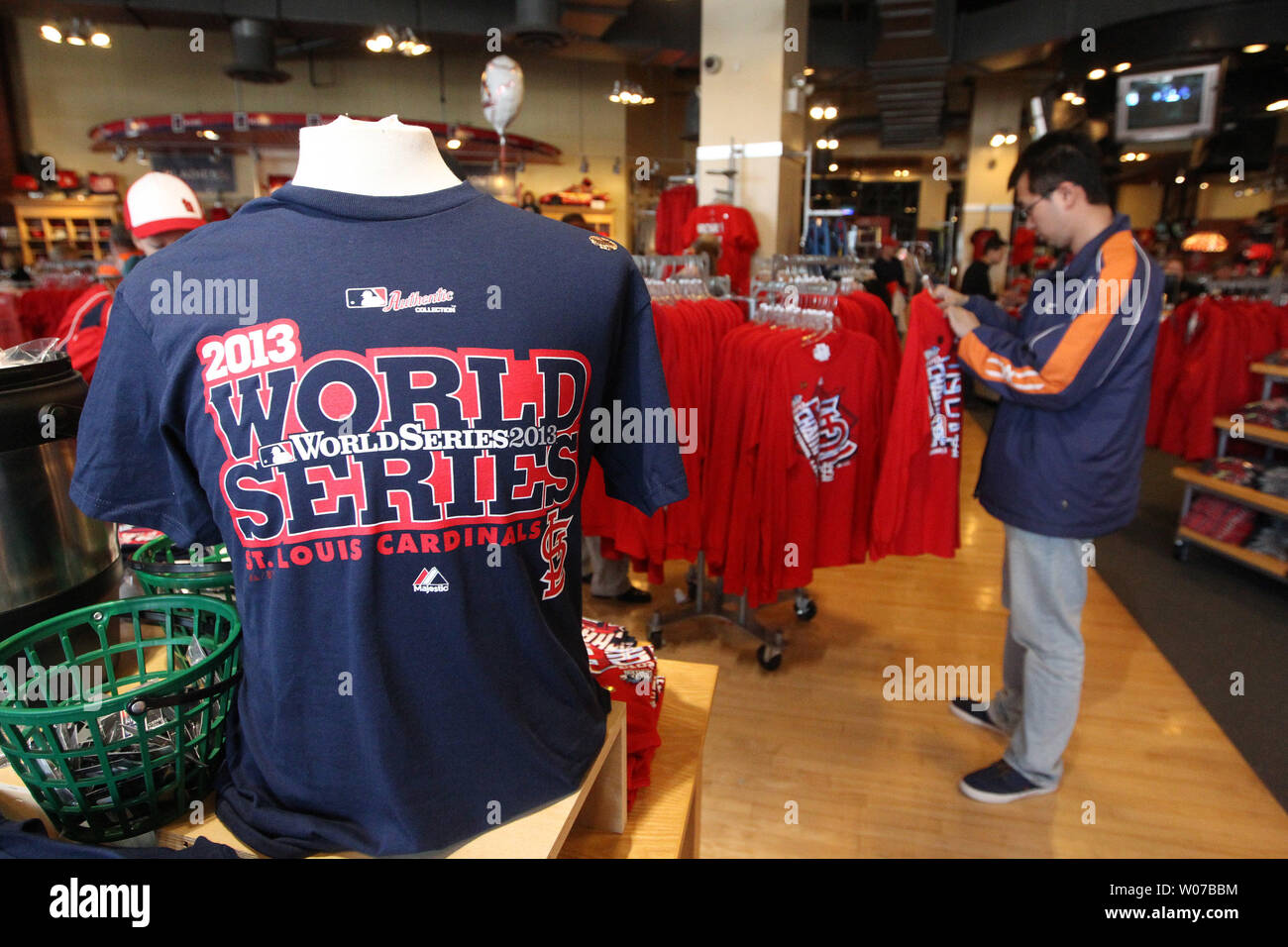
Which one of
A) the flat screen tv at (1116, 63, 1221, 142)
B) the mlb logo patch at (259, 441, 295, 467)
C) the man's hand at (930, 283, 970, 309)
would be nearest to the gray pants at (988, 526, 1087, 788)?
the man's hand at (930, 283, 970, 309)

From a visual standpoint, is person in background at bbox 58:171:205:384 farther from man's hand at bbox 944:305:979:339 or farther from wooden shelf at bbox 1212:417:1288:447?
wooden shelf at bbox 1212:417:1288:447

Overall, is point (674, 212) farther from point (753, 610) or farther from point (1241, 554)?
point (1241, 554)

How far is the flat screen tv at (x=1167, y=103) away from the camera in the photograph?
623 centimetres

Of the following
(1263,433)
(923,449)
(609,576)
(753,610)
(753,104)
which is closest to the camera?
(923,449)

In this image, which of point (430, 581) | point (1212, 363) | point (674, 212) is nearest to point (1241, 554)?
point (1212, 363)

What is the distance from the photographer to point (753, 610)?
3.75 metres

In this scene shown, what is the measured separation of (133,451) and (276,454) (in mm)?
243

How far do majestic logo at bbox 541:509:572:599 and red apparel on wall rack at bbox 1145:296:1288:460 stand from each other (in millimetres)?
5466

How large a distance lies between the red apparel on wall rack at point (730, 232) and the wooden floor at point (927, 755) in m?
2.70

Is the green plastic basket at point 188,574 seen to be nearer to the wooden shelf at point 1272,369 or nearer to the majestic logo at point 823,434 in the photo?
the majestic logo at point 823,434

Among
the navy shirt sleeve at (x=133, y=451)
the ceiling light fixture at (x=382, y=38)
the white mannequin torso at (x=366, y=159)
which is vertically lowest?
the navy shirt sleeve at (x=133, y=451)

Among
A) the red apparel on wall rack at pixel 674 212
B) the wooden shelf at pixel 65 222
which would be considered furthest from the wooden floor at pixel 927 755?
the wooden shelf at pixel 65 222

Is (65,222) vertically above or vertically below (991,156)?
below
